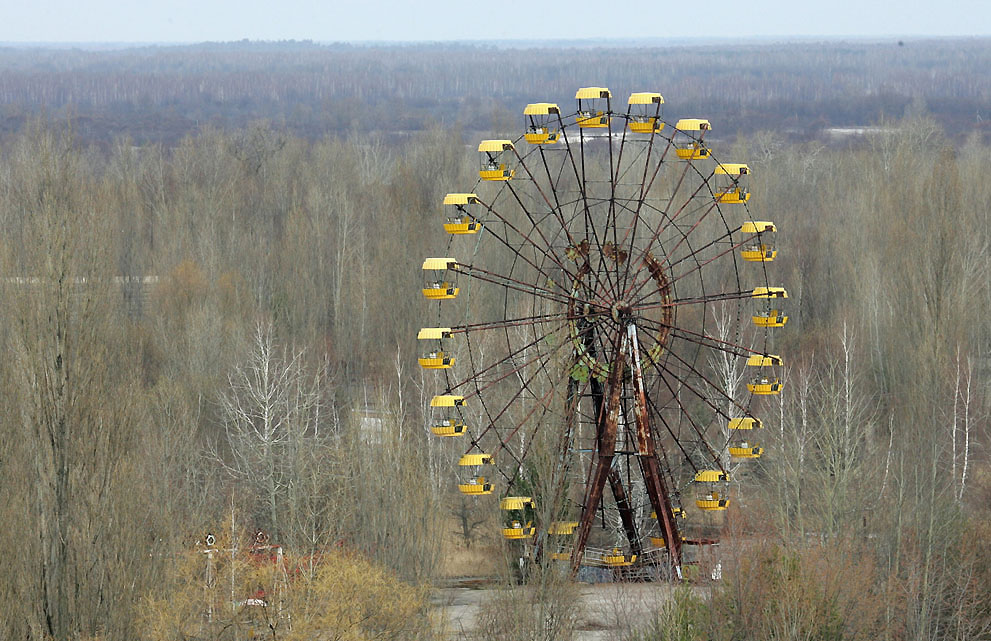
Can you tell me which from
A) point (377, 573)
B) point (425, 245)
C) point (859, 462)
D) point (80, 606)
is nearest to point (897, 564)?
point (859, 462)

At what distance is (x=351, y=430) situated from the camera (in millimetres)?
36500

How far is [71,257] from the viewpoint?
88.7 feet

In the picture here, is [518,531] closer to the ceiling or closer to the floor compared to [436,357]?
closer to the floor

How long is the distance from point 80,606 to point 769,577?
11833mm

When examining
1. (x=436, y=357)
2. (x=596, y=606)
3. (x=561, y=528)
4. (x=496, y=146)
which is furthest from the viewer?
(x=596, y=606)

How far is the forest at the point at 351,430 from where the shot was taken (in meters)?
26.1

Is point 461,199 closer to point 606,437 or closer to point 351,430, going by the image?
point 606,437

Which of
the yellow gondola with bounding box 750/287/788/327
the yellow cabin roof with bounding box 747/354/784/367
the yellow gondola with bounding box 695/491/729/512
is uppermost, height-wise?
the yellow gondola with bounding box 750/287/788/327

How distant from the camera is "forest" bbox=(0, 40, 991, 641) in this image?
26078 millimetres

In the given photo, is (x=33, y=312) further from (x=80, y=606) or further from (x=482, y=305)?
(x=482, y=305)

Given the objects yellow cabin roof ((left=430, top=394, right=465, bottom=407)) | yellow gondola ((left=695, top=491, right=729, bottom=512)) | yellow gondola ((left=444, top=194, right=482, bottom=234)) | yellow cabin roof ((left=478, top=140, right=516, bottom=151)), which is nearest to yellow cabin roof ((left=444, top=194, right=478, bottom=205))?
yellow gondola ((left=444, top=194, right=482, bottom=234))

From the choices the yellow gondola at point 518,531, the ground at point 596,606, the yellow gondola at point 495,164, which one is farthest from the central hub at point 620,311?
the ground at point 596,606

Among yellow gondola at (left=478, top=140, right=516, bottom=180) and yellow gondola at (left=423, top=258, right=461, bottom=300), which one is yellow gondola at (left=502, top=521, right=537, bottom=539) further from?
yellow gondola at (left=478, top=140, right=516, bottom=180)

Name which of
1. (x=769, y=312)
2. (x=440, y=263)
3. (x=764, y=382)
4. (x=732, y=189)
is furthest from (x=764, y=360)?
(x=440, y=263)
